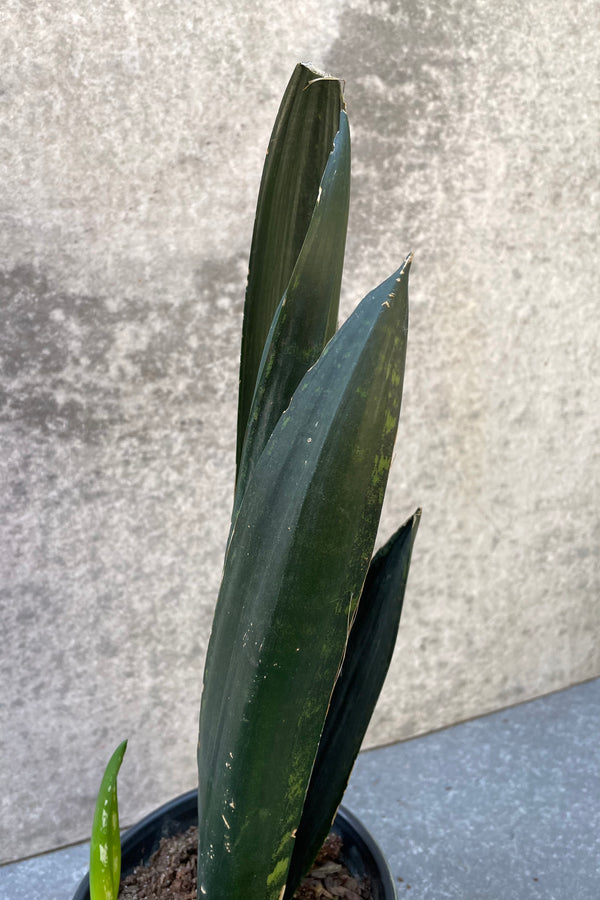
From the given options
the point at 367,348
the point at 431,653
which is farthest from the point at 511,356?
the point at 367,348

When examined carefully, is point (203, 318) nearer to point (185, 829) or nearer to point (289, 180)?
point (289, 180)

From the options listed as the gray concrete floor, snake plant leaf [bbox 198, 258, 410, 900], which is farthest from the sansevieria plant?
the gray concrete floor

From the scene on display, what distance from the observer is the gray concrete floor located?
1.04m

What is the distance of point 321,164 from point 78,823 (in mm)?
971

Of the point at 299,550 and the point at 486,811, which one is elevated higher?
the point at 299,550

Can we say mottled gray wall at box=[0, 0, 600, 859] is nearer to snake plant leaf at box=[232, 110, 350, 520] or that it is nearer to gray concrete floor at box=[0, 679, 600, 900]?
gray concrete floor at box=[0, 679, 600, 900]

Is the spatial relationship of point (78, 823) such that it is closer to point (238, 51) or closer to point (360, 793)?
point (360, 793)

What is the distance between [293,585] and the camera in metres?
0.40

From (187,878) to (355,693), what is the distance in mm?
238

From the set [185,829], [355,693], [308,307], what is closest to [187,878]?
[185,829]

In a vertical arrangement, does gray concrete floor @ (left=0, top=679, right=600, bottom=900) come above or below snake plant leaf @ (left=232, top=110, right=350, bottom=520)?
below

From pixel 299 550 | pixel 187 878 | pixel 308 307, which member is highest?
pixel 308 307

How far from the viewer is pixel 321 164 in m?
0.53

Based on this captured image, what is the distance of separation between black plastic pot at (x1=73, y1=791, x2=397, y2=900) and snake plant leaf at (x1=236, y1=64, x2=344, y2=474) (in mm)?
431
